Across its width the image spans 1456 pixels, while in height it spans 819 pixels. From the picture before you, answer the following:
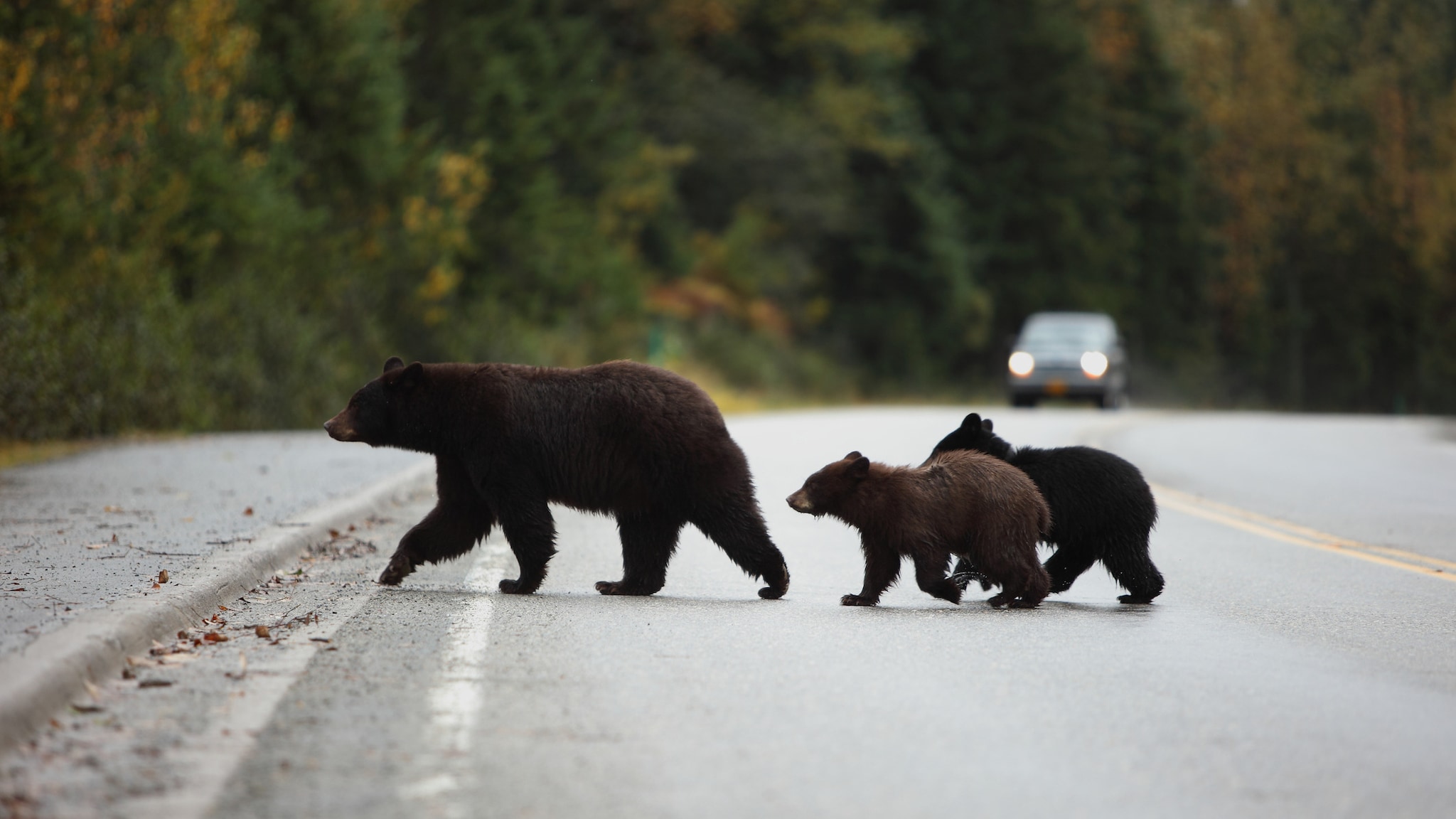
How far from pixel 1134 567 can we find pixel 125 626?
15.8ft

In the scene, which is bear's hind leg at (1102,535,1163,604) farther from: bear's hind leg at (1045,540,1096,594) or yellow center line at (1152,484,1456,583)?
yellow center line at (1152,484,1456,583)

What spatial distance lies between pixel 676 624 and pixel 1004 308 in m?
57.3

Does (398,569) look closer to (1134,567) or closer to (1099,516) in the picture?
(1099,516)

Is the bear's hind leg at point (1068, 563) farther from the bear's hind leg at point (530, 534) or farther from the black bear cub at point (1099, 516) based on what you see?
the bear's hind leg at point (530, 534)

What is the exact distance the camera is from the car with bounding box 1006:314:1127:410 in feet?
117

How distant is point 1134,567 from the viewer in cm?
884

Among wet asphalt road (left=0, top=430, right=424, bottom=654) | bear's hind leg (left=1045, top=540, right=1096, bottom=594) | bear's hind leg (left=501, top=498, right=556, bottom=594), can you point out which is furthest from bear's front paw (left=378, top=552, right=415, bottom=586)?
bear's hind leg (left=1045, top=540, right=1096, bottom=594)

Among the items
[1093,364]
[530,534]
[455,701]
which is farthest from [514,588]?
[1093,364]

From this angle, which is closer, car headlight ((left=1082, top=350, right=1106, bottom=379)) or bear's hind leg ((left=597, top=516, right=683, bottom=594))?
bear's hind leg ((left=597, top=516, right=683, bottom=594))

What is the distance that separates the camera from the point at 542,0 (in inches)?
1697

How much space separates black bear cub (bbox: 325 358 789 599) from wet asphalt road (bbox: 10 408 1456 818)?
10.6 inches

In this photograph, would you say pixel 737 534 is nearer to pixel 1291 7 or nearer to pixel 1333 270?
pixel 1333 270

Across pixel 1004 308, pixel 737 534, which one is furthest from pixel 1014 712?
pixel 1004 308

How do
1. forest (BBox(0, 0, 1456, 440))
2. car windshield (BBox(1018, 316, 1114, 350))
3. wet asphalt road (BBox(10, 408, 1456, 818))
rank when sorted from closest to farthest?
wet asphalt road (BBox(10, 408, 1456, 818))
forest (BBox(0, 0, 1456, 440))
car windshield (BBox(1018, 316, 1114, 350))
